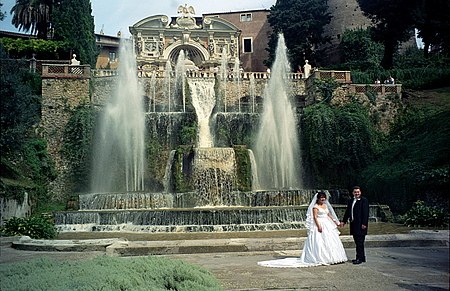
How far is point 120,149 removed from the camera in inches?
965

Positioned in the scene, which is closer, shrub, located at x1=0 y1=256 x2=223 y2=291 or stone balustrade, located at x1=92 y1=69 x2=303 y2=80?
shrub, located at x1=0 y1=256 x2=223 y2=291

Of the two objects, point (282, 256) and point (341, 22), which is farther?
point (341, 22)

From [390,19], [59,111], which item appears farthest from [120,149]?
[390,19]

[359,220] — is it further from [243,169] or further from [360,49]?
[360,49]

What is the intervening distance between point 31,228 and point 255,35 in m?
44.8

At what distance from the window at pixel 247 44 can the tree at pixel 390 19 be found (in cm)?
1855

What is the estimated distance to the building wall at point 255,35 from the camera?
52875 millimetres

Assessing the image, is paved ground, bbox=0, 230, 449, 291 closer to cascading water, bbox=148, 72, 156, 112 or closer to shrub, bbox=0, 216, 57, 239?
shrub, bbox=0, 216, 57, 239

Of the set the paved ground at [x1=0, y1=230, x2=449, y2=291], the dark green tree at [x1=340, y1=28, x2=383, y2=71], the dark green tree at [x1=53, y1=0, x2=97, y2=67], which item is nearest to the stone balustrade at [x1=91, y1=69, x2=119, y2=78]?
the dark green tree at [x1=53, y1=0, x2=97, y2=67]

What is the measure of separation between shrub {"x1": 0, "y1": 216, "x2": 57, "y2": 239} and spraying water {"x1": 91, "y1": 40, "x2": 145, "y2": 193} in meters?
10.5

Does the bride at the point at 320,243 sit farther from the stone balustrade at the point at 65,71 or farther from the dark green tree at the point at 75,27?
the dark green tree at the point at 75,27

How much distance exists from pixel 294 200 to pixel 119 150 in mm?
10678

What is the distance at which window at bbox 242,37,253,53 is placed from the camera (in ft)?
175

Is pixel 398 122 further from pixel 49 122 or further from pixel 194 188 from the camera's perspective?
pixel 49 122
